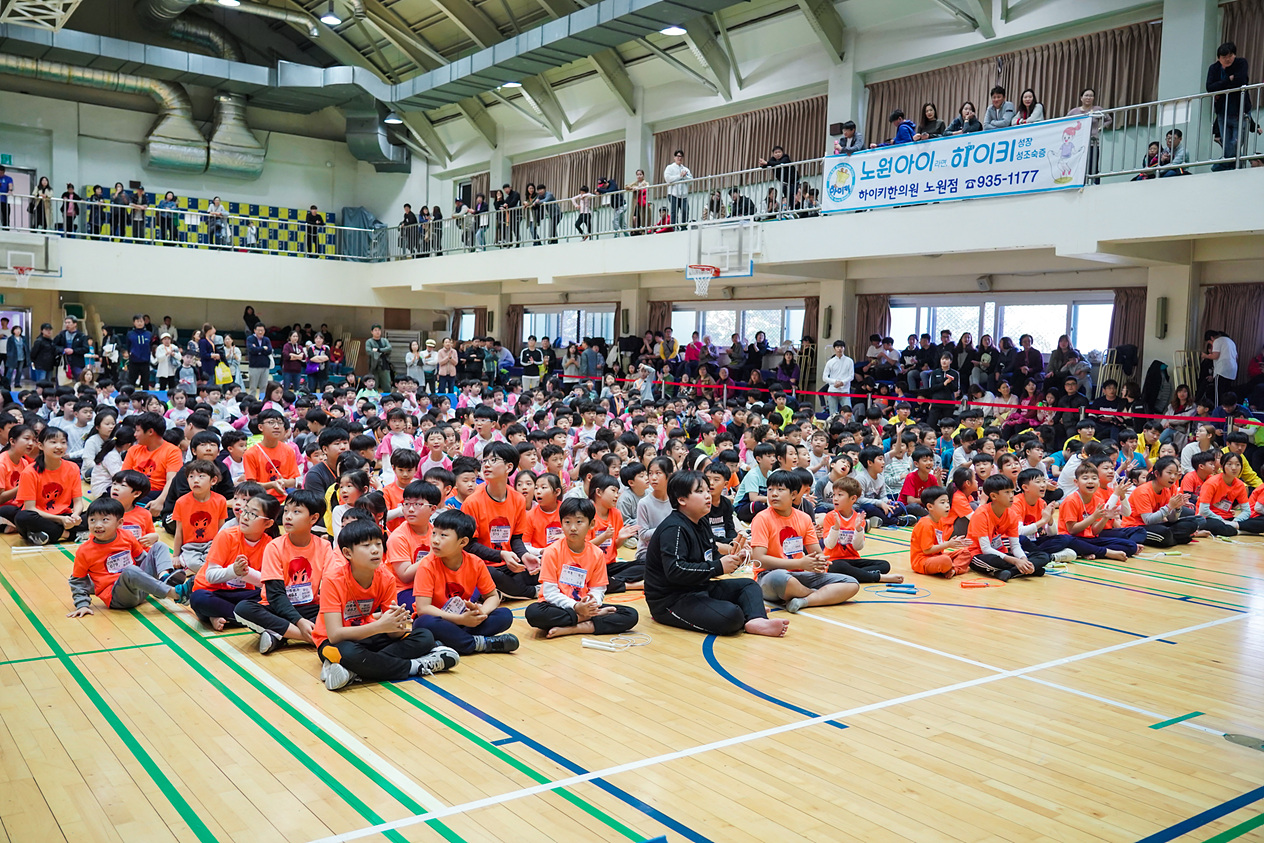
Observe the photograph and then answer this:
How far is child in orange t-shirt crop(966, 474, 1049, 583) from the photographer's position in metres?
8.93

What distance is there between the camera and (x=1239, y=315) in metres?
14.9

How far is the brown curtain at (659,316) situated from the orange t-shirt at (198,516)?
17.8 metres

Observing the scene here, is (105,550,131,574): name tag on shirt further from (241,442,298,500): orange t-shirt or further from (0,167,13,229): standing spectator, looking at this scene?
(0,167,13,229): standing spectator

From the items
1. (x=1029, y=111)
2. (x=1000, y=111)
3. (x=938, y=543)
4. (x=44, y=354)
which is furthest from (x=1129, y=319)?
(x=44, y=354)

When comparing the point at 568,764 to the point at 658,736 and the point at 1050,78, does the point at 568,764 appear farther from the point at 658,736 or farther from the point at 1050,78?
the point at 1050,78

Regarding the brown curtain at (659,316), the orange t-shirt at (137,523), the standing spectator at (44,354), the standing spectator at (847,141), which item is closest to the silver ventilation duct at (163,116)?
the standing spectator at (44,354)

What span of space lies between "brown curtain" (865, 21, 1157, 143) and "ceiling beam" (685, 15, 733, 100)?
372 centimetres

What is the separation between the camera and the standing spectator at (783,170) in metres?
18.2

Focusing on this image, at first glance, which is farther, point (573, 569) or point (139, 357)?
point (139, 357)

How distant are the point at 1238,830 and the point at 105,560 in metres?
7.17

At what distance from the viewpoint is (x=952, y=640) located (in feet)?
22.7

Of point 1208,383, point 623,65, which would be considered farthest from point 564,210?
point 1208,383

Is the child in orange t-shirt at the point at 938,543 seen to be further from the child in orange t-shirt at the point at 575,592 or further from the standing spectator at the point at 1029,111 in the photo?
the standing spectator at the point at 1029,111

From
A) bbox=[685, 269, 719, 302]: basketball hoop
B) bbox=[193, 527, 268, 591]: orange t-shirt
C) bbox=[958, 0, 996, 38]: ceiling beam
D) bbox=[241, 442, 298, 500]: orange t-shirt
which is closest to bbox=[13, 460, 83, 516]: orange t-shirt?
bbox=[241, 442, 298, 500]: orange t-shirt
